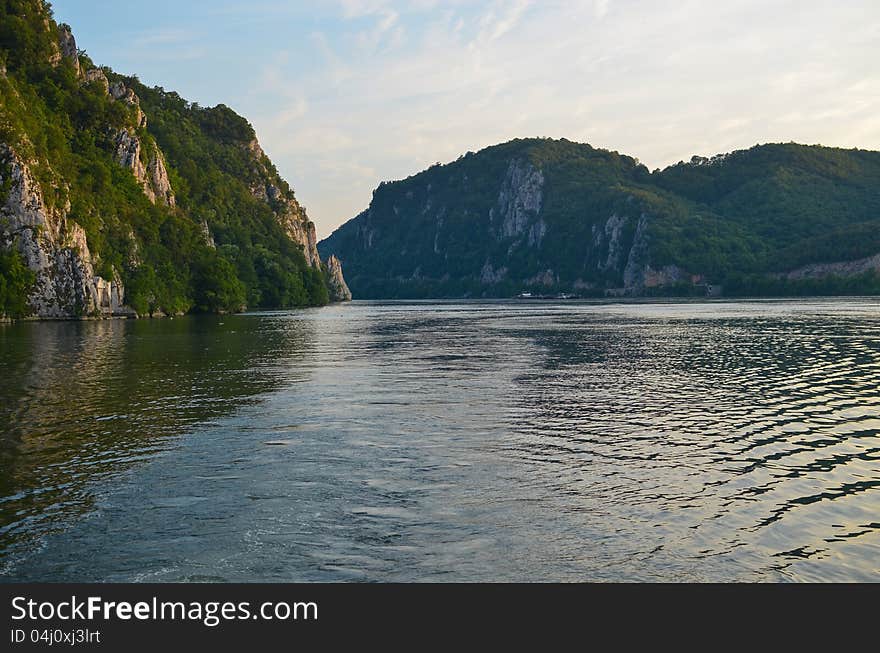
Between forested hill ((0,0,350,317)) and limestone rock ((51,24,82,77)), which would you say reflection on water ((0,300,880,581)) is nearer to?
forested hill ((0,0,350,317))

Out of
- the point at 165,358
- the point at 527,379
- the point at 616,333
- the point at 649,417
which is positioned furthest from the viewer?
the point at 616,333

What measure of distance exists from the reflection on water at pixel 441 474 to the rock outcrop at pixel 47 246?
69.8 m

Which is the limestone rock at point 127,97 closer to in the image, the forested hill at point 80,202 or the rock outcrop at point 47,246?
the forested hill at point 80,202

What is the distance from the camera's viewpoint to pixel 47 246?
105m

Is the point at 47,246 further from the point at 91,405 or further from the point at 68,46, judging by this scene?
the point at 91,405

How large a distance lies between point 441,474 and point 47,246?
101m

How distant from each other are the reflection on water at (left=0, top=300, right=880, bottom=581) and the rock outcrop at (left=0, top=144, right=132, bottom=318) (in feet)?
229

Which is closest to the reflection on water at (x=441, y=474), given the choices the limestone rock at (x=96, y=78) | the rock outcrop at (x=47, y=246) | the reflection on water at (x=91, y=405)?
the reflection on water at (x=91, y=405)

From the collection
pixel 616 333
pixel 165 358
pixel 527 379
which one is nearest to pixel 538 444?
pixel 527 379

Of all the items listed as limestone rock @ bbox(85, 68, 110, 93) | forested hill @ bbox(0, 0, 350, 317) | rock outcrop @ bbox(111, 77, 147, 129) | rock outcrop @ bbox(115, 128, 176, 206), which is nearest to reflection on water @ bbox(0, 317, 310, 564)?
forested hill @ bbox(0, 0, 350, 317)
